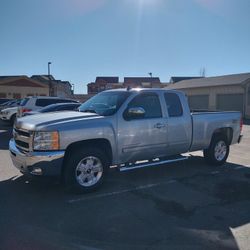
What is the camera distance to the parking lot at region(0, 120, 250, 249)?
3875mm

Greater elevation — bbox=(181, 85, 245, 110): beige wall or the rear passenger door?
bbox=(181, 85, 245, 110): beige wall

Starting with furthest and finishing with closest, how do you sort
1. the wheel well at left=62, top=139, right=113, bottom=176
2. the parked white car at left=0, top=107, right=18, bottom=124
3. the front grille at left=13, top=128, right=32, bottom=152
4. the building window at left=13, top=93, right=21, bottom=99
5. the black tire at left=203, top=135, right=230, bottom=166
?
the building window at left=13, top=93, right=21, bottom=99 → the parked white car at left=0, top=107, right=18, bottom=124 → the black tire at left=203, top=135, right=230, bottom=166 → the wheel well at left=62, top=139, right=113, bottom=176 → the front grille at left=13, top=128, right=32, bottom=152

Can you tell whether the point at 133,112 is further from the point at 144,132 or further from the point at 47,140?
the point at 47,140

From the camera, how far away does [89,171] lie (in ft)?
18.6

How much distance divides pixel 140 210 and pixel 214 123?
3.87 meters

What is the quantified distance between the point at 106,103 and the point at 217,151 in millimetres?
3476

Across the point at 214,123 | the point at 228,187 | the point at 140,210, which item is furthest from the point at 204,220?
the point at 214,123

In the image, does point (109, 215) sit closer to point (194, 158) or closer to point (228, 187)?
point (228, 187)

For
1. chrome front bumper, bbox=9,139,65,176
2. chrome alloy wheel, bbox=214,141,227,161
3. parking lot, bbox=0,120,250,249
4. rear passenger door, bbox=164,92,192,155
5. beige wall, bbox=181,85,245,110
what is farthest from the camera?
beige wall, bbox=181,85,245,110

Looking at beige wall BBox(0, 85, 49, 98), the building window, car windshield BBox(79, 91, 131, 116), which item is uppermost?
beige wall BBox(0, 85, 49, 98)

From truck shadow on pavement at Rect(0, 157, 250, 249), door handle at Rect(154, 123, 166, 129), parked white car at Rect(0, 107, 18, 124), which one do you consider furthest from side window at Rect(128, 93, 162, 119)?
parked white car at Rect(0, 107, 18, 124)

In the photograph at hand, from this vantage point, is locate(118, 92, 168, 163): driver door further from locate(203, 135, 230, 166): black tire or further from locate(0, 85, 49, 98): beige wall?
locate(0, 85, 49, 98): beige wall

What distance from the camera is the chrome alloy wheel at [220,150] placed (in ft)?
26.6

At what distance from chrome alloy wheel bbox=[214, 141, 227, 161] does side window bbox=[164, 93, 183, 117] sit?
1727 mm
